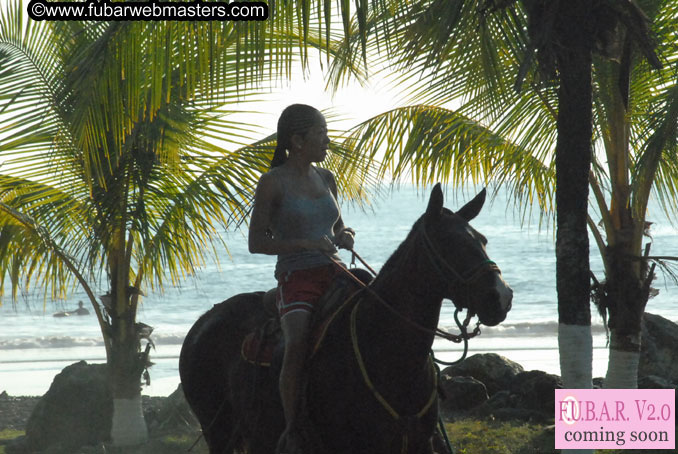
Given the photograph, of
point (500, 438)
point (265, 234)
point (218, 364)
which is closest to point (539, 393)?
point (500, 438)

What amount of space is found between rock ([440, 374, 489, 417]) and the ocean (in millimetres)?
2650

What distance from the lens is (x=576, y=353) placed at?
20.9 feet

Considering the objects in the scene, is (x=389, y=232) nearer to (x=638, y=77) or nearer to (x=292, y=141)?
(x=638, y=77)

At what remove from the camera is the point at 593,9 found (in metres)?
6.36

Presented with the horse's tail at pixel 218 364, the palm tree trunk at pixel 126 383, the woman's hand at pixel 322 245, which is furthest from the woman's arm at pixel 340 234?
the palm tree trunk at pixel 126 383

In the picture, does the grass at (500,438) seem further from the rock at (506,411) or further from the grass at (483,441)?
the rock at (506,411)

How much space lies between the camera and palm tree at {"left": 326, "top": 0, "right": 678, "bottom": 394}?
636cm

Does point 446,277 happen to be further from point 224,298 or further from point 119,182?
point 224,298

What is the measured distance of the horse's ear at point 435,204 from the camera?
12.8 ft

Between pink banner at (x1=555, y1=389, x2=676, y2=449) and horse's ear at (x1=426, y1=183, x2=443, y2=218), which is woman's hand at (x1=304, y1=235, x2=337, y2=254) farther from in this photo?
pink banner at (x1=555, y1=389, x2=676, y2=449)

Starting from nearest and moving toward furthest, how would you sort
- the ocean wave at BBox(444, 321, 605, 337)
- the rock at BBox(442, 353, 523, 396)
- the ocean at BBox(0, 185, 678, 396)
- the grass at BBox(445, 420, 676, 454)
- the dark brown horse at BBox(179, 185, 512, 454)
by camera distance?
the dark brown horse at BBox(179, 185, 512, 454)
the grass at BBox(445, 420, 676, 454)
the rock at BBox(442, 353, 523, 396)
the ocean at BBox(0, 185, 678, 396)
the ocean wave at BBox(444, 321, 605, 337)

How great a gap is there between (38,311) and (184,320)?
27.8 ft

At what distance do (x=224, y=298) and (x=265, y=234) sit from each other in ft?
119

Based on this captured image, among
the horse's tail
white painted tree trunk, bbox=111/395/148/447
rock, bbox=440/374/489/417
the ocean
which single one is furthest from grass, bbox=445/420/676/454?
the horse's tail
